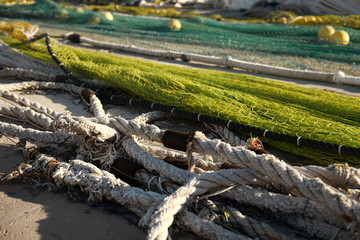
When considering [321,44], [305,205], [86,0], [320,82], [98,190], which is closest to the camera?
[305,205]

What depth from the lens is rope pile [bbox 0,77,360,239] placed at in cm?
143

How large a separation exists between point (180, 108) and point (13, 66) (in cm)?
244

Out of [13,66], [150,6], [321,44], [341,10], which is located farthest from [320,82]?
[150,6]

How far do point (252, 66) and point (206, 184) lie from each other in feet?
9.34

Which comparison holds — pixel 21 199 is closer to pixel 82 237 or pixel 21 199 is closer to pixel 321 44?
pixel 82 237

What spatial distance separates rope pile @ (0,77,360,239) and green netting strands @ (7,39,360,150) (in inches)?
20.5

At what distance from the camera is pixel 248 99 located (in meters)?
2.63

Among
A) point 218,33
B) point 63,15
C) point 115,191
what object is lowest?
point 115,191

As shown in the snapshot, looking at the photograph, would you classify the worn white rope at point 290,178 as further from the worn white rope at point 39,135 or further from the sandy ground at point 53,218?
the worn white rope at point 39,135

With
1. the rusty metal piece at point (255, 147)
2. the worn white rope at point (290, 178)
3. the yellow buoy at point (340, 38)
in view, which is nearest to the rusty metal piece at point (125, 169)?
the worn white rope at point (290, 178)

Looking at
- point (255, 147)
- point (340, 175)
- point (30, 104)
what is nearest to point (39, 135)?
point (30, 104)

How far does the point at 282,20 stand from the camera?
316 inches

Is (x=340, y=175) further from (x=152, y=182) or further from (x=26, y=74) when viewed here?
(x=26, y=74)

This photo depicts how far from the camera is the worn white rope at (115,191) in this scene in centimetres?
146
